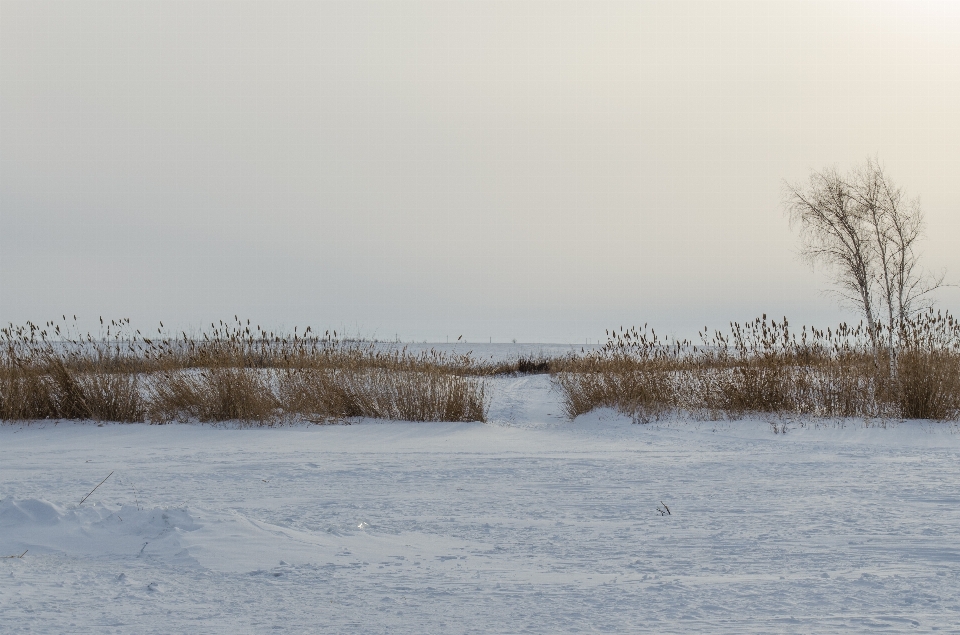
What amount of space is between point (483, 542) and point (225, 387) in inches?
342

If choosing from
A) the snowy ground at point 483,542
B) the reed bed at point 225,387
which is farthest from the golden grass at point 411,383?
the snowy ground at point 483,542

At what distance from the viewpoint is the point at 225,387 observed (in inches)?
485

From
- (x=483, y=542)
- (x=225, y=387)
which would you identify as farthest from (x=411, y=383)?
(x=483, y=542)

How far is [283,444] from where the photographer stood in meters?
9.94

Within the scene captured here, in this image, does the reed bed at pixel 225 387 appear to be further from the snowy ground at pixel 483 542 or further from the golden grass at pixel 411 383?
the snowy ground at pixel 483 542

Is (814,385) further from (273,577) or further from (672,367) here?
(273,577)

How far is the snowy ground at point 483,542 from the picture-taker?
3.32 meters

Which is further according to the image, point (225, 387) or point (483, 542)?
point (225, 387)

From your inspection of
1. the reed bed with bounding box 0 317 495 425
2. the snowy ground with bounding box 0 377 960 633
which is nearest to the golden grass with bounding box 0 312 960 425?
the reed bed with bounding box 0 317 495 425

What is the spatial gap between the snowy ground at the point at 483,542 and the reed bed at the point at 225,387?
3663 millimetres

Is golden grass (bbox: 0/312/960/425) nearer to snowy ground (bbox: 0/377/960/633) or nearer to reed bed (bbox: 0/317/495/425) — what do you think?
reed bed (bbox: 0/317/495/425)

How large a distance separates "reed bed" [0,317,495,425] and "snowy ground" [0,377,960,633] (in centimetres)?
366

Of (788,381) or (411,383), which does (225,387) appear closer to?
(411,383)

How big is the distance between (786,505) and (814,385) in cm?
817
